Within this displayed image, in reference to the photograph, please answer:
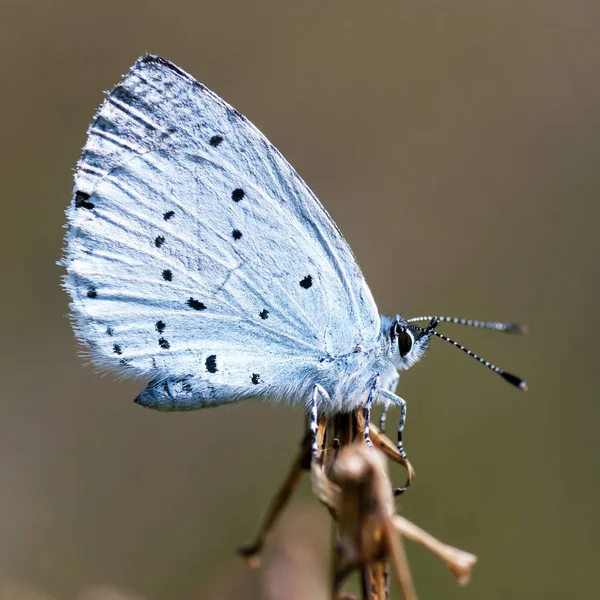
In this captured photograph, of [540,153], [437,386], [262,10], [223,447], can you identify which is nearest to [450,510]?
[437,386]

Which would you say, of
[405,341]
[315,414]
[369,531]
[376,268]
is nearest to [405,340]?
[405,341]

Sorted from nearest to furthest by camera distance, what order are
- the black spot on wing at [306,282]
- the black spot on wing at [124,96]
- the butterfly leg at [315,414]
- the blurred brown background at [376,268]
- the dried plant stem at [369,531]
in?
the dried plant stem at [369,531], the butterfly leg at [315,414], the black spot on wing at [124,96], the black spot on wing at [306,282], the blurred brown background at [376,268]

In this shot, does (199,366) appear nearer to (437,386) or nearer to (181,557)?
(181,557)

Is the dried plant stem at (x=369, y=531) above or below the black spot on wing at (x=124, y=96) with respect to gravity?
below

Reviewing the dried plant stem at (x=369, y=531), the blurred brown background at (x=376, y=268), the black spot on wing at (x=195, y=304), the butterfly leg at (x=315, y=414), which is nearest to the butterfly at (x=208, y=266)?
the black spot on wing at (x=195, y=304)

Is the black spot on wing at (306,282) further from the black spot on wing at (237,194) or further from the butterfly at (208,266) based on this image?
the black spot on wing at (237,194)

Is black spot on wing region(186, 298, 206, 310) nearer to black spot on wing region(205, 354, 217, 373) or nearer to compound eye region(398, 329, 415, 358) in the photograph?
black spot on wing region(205, 354, 217, 373)

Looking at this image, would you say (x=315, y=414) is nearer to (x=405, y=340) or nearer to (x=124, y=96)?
(x=405, y=340)
